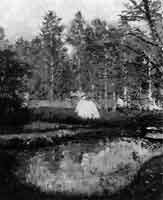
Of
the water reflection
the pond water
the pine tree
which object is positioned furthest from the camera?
the pine tree

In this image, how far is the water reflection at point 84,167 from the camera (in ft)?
19.2

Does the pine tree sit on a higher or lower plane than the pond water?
higher

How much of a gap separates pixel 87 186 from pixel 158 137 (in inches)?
316

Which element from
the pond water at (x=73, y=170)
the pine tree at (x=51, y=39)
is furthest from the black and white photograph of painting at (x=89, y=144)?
the pine tree at (x=51, y=39)

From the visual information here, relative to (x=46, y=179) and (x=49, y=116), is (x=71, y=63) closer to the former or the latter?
(x=49, y=116)

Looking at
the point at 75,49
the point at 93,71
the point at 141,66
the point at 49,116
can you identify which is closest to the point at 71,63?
the point at 75,49

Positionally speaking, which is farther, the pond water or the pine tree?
the pine tree

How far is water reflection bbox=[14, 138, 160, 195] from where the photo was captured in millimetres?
5840

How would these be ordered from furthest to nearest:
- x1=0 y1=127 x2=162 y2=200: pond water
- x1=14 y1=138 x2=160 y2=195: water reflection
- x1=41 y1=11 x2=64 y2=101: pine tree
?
x1=41 y1=11 x2=64 y2=101: pine tree < x1=14 y1=138 x2=160 y2=195: water reflection < x1=0 y1=127 x2=162 y2=200: pond water

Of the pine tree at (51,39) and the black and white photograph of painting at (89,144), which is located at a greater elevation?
the pine tree at (51,39)

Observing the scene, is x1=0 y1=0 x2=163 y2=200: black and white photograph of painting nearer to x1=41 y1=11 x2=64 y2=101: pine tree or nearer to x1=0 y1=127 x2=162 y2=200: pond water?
x1=0 y1=127 x2=162 y2=200: pond water

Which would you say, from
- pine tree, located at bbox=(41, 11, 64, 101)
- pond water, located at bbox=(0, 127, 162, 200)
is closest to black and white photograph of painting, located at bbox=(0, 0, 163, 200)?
pond water, located at bbox=(0, 127, 162, 200)

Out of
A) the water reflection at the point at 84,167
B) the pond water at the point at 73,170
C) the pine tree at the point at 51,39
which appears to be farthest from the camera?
the pine tree at the point at 51,39

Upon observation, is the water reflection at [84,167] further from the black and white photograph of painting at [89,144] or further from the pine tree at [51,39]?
the pine tree at [51,39]
